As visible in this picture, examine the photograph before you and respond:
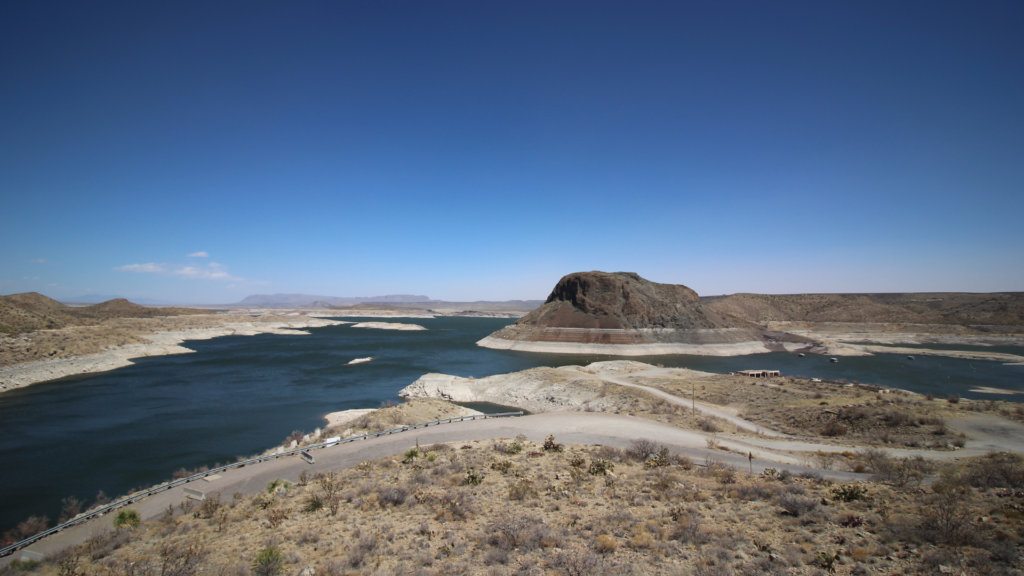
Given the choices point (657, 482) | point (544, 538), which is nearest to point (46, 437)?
point (544, 538)

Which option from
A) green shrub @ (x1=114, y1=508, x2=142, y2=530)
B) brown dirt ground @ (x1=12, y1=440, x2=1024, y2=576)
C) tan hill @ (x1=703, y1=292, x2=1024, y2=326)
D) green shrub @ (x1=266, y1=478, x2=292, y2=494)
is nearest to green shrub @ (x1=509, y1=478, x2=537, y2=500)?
brown dirt ground @ (x1=12, y1=440, x2=1024, y2=576)

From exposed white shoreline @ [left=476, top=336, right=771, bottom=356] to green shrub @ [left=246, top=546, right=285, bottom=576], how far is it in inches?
2677

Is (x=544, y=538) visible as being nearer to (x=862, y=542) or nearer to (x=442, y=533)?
(x=442, y=533)

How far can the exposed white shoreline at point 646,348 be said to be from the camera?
245 feet

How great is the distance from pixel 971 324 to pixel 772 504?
134 meters

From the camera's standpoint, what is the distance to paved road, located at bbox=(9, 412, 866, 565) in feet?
47.0

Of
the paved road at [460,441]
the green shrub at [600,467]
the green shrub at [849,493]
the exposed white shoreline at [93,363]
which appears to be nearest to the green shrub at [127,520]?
the paved road at [460,441]

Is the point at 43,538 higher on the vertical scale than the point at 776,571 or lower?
lower

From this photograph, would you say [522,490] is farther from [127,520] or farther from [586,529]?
[127,520]

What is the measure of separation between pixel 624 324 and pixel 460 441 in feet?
215

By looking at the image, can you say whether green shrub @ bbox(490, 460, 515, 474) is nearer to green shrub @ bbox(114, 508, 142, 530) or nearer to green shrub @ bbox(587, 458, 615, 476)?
green shrub @ bbox(587, 458, 615, 476)

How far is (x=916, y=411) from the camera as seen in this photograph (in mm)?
23672

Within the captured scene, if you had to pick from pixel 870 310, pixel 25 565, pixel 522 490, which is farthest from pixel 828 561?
pixel 870 310

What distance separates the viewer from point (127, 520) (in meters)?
12.8
